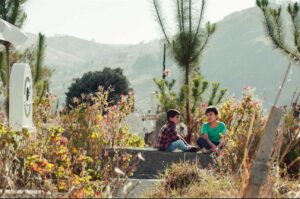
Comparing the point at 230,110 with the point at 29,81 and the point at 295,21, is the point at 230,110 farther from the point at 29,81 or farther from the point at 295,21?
the point at 295,21

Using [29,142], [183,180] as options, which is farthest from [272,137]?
[29,142]

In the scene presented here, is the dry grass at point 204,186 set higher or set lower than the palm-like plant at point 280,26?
lower

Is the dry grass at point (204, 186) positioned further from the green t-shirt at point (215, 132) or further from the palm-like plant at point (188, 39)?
the palm-like plant at point (188, 39)

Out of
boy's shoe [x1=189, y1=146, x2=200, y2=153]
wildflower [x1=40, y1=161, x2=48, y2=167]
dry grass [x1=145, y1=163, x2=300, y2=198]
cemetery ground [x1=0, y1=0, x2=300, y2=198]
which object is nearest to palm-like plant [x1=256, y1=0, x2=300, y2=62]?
cemetery ground [x1=0, y1=0, x2=300, y2=198]

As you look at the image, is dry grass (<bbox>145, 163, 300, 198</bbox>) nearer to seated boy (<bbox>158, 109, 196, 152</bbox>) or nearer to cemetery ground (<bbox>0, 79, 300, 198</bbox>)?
cemetery ground (<bbox>0, 79, 300, 198</bbox>)

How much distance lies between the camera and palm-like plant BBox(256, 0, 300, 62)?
18094 mm

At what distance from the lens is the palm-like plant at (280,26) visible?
18.1 metres

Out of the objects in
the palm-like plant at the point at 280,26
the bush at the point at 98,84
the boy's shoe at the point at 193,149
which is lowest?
the boy's shoe at the point at 193,149

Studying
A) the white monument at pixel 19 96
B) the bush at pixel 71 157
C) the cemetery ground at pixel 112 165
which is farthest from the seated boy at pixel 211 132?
the white monument at pixel 19 96

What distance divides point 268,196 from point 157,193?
1818mm

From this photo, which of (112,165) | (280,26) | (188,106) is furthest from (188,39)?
(112,165)

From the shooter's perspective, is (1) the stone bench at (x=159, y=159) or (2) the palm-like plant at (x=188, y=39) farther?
(2) the palm-like plant at (x=188, y=39)

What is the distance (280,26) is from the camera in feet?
61.5

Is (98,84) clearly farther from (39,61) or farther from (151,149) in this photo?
(151,149)
